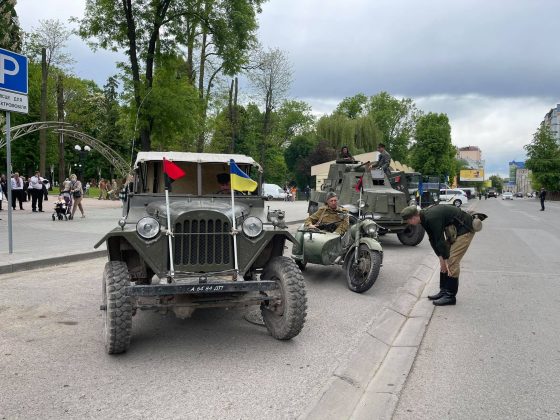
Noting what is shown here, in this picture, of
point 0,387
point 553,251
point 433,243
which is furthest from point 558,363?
point 553,251

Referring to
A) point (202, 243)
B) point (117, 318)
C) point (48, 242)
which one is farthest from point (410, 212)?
point (48, 242)

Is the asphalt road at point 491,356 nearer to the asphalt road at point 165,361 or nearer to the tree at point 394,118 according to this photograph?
the asphalt road at point 165,361

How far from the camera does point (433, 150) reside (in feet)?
230

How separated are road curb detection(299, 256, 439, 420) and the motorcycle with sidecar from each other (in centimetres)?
61

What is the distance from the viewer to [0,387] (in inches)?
152

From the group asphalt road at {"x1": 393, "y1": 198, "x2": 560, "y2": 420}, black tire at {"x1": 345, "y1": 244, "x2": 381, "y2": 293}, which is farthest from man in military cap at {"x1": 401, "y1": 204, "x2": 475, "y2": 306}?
black tire at {"x1": 345, "y1": 244, "x2": 381, "y2": 293}

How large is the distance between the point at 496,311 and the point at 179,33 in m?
19.2

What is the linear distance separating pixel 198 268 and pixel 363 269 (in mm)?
3382

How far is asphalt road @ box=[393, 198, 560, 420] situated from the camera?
3.73 metres

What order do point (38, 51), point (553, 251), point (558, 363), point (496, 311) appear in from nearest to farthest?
point (558, 363) → point (496, 311) → point (553, 251) → point (38, 51)

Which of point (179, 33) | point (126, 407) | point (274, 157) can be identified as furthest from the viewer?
point (274, 157)

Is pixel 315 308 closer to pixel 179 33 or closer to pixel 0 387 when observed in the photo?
pixel 0 387

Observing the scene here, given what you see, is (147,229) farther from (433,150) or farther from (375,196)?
(433,150)

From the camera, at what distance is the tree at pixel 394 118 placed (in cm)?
8400
